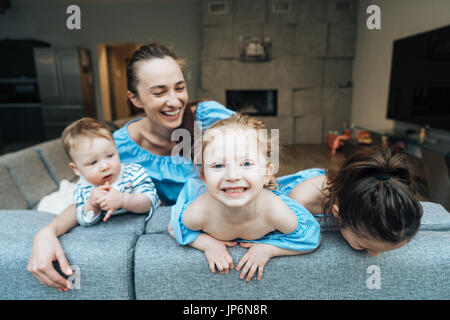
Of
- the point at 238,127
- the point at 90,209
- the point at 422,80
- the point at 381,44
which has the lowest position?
the point at 90,209

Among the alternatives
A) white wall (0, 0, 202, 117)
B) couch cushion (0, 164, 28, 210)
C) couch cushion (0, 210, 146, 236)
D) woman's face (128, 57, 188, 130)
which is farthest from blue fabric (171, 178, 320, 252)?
white wall (0, 0, 202, 117)

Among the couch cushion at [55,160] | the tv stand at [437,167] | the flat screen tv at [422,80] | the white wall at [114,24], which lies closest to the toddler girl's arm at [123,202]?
the couch cushion at [55,160]

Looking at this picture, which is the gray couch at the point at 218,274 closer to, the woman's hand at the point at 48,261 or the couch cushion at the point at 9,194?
the woman's hand at the point at 48,261

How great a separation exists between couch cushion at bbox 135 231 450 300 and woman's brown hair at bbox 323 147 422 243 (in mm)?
95

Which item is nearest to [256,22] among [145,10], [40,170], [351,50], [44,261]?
[351,50]

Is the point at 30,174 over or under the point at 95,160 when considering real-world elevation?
under

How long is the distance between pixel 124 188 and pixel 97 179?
0.30 ft

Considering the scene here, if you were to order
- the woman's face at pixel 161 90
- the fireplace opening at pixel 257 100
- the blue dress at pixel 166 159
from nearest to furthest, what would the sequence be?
the woman's face at pixel 161 90 < the blue dress at pixel 166 159 < the fireplace opening at pixel 257 100

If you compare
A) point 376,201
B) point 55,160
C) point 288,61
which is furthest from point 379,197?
point 288,61

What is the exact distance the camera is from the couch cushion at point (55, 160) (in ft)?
6.77

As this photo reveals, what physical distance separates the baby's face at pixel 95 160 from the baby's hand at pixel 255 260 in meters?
0.53

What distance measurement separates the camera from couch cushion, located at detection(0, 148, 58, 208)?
1778 millimetres

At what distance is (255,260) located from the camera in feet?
2.33

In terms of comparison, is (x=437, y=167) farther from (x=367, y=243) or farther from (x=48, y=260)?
(x=48, y=260)
